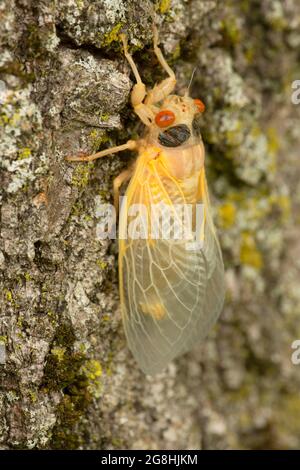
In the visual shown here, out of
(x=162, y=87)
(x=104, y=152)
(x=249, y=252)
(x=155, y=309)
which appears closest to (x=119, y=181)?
Answer: (x=104, y=152)

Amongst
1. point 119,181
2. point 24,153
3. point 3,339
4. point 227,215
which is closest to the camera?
point 24,153

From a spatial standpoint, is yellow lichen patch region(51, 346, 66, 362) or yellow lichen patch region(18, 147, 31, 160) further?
yellow lichen patch region(51, 346, 66, 362)

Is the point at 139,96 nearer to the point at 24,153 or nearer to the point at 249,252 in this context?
the point at 24,153

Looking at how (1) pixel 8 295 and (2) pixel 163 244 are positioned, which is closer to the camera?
(1) pixel 8 295

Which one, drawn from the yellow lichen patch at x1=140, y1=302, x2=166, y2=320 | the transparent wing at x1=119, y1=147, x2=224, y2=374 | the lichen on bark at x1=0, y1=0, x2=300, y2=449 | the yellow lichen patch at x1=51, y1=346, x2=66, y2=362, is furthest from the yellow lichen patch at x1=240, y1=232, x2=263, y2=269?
the yellow lichen patch at x1=51, y1=346, x2=66, y2=362

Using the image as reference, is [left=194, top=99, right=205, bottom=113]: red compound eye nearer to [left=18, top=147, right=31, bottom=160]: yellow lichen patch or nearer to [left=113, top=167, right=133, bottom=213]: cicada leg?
[left=113, top=167, right=133, bottom=213]: cicada leg

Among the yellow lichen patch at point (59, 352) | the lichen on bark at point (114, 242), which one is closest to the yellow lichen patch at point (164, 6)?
the lichen on bark at point (114, 242)
